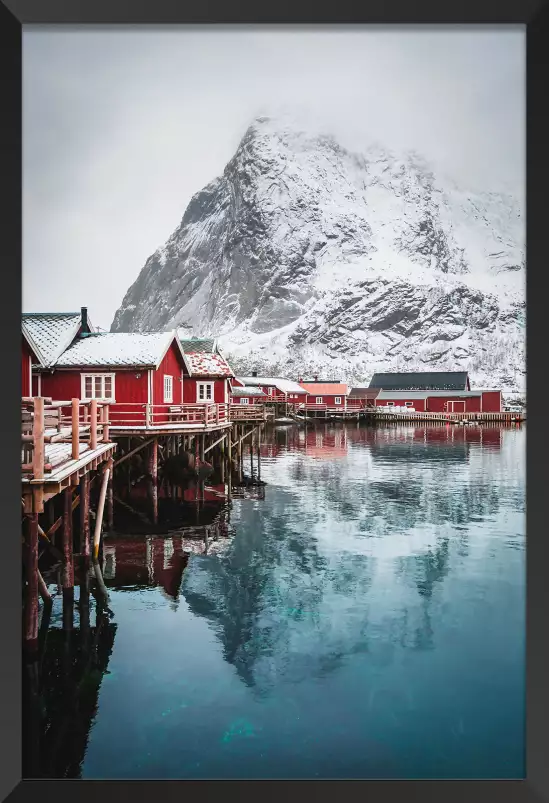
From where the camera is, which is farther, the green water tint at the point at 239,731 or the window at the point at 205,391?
the window at the point at 205,391

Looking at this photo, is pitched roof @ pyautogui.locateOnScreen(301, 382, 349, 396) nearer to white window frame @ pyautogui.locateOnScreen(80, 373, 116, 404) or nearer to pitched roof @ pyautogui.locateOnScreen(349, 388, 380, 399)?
pitched roof @ pyautogui.locateOnScreen(349, 388, 380, 399)

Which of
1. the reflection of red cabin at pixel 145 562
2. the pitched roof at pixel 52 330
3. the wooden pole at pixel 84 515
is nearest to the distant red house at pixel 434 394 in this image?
the pitched roof at pixel 52 330

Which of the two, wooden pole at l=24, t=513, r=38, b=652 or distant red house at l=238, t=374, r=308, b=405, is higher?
distant red house at l=238, t=374, r=308, b=405

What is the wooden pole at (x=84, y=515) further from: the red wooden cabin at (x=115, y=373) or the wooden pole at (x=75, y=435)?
the red wooden cabin at (x=115, y=373)

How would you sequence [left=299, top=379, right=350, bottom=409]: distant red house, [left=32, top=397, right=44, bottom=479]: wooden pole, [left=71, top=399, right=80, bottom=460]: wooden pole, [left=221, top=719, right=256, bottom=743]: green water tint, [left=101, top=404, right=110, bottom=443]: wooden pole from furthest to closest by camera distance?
[left=299, top=379, right=350, bottom=409]: distant red house, [left=101, top=404, right=110, bottom=443]: wooden pole, [left=71, top=399, right=80, bottom=460]: wooden pole, [left=32, top=397, right=44, bottom=479]: wooden pole, [left=221, top=719, right=256, bottom=743]: green water tint

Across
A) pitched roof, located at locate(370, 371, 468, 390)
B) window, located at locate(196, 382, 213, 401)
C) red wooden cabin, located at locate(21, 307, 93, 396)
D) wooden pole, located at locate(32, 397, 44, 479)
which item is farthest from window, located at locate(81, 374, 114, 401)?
pitched roof, located at locate(370, 371, 468, 390)

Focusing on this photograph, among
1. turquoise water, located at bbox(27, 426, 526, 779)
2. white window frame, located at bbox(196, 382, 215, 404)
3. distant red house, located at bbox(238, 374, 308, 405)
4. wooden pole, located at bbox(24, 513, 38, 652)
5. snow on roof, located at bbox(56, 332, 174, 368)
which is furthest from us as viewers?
distant red house, located at bbox(238, 374, 308, 405)

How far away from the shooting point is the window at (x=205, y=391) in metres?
18.3

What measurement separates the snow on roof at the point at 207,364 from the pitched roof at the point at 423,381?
4081cm

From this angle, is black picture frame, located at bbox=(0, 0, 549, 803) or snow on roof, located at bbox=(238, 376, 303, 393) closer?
black picture frame, located at bbox=(0, 0, 549, 803)

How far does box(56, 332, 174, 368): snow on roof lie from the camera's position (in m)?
13.5

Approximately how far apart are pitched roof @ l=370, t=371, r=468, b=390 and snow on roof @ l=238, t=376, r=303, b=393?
10.0 metres
